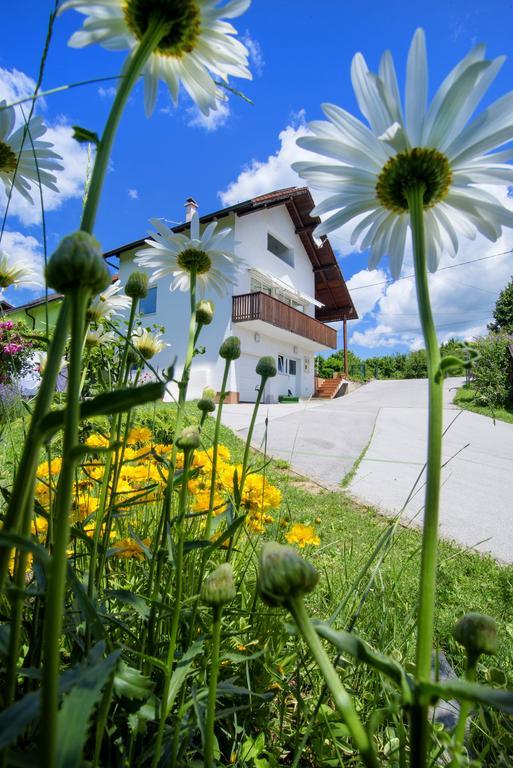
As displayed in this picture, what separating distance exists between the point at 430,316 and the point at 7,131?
29.7 inches

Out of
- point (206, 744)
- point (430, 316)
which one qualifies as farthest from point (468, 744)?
point (430, 316)

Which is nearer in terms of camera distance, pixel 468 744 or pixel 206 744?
pixel 206 744

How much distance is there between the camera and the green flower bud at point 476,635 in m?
0.44

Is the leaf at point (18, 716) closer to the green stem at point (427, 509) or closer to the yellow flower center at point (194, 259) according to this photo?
the green stem at point (427, 509)

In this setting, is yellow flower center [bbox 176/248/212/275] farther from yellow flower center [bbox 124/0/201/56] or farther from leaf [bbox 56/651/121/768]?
leaf [bbox 56/651/121/768]

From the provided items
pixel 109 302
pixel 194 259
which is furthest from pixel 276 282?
pixel 194 259

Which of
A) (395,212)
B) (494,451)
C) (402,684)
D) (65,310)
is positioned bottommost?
(494,451)

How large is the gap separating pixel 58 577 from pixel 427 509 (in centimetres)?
28

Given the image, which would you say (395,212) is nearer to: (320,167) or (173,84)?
(320,167)

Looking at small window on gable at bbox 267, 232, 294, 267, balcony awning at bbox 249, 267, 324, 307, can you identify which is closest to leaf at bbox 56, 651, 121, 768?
balcony awning at bbox 249, 267, 324, 307

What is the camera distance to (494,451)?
532cm

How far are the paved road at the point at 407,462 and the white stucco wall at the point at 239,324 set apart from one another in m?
3.97

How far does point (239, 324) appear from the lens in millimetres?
12203

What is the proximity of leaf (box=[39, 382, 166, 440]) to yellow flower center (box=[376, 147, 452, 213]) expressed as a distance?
40 centimetres
